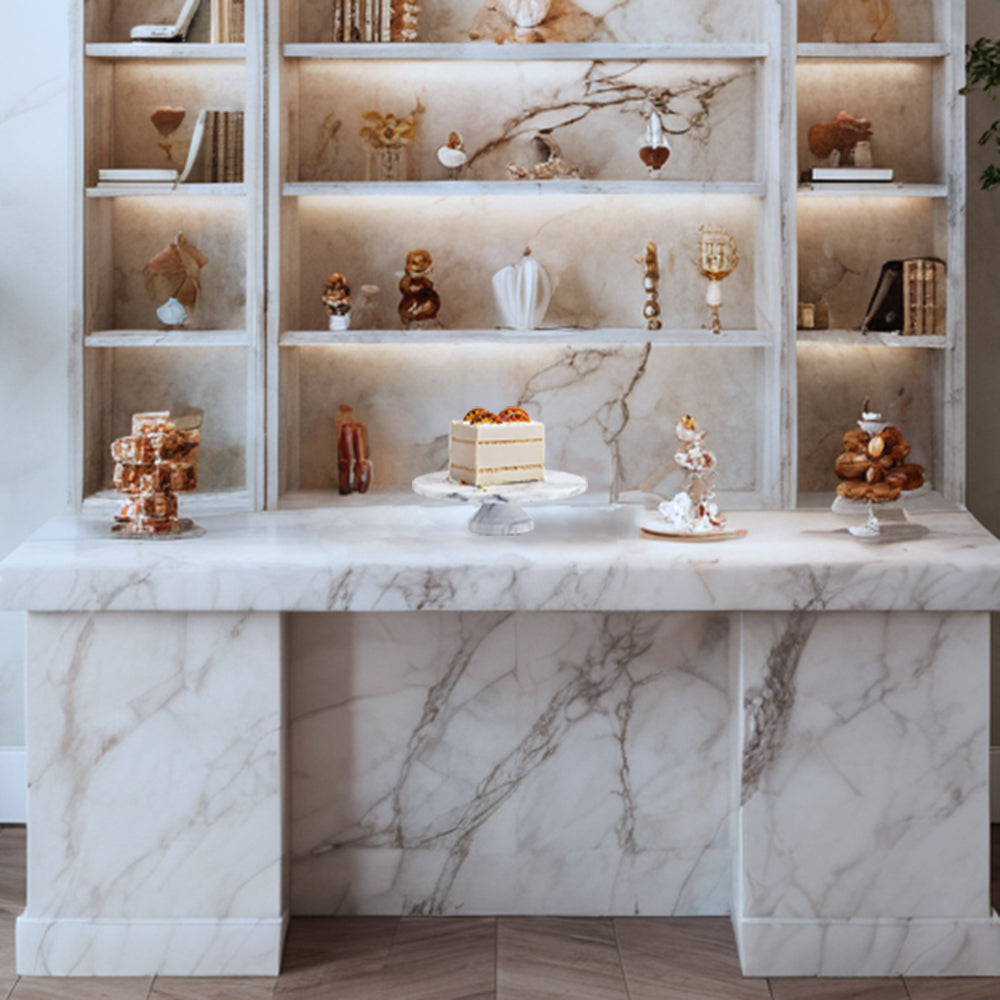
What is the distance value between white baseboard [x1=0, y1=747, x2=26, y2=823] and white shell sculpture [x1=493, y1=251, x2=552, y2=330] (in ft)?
5.45

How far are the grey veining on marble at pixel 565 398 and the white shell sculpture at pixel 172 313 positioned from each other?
339mm

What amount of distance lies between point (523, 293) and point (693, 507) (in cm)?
72

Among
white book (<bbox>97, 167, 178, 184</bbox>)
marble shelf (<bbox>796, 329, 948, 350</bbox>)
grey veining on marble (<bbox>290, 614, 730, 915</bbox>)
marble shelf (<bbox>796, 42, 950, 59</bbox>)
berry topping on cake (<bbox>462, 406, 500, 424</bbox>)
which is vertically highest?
marble shelf (<bbox>796, 42, 950, 59</bbox>)

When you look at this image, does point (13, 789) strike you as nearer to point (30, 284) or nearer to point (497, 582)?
point (30, 284)

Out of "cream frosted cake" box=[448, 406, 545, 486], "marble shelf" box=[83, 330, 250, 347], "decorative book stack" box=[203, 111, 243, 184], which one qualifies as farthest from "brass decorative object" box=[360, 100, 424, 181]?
"cream frosted cake" box=[448, 406, 545, 486]

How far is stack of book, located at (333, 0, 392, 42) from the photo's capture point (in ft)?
10.9

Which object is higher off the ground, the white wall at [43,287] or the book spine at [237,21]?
the book spine at [237,21]

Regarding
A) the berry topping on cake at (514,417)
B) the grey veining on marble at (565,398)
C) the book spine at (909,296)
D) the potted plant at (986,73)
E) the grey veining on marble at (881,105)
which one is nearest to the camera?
the berry topping on cake at (514,417)

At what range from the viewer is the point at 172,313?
3.30 metres

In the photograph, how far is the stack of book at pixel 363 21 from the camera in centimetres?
331

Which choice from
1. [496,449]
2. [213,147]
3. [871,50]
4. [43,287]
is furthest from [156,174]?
[871,50]

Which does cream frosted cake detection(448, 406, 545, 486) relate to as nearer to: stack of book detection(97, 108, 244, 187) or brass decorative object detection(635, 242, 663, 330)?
brass decorative object detection(635, 242, 663, 330)

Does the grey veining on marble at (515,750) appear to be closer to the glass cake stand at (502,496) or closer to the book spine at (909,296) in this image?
the glass cake stand at (502,496)

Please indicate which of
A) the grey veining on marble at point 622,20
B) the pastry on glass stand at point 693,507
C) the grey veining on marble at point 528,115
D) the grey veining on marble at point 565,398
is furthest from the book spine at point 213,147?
the pastry on glass stand at point 693,507
